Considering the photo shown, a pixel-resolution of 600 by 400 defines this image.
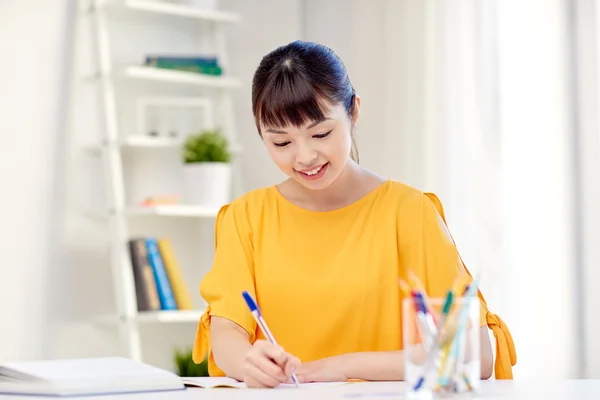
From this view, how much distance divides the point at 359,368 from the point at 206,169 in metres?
1.72

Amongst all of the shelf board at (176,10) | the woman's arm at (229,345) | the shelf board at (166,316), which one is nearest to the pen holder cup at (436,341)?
the woman's arm at (229,345)

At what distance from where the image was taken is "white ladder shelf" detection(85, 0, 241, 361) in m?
2.90

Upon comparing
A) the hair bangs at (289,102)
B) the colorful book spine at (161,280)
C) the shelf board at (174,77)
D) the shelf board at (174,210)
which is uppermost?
the shelf board at (174,77)

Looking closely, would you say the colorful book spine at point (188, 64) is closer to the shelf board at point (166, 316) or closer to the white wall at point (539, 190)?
the shelf board at point (166, 316)

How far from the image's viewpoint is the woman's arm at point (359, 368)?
1390 mm

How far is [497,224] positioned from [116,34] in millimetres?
1572

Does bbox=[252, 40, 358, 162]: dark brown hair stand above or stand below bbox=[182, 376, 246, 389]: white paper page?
above

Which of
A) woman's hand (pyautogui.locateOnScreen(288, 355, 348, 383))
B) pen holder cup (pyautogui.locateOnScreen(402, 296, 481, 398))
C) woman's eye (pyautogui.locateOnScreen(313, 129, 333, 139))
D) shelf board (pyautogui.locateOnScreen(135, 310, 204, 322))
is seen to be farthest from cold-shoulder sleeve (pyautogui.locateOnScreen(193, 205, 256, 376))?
shelf board (pyautogui.locateOnScreen(135, 310, 204, 322))

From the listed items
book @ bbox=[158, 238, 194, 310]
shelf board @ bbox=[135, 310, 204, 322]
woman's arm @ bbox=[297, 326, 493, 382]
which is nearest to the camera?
woman's arm @ bbox=[297, 326, 493, 382]

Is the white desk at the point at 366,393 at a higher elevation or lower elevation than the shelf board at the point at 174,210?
lower

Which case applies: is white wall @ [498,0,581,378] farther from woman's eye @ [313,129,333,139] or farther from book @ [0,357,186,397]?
book @ [0,357,186,397]

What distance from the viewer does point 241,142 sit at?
3416 mm

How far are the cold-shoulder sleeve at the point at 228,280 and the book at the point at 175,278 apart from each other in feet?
4.19

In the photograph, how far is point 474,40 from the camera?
269 cm
